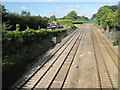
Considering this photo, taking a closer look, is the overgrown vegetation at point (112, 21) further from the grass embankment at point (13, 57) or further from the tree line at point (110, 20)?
the grass embankment at point (13, 57)

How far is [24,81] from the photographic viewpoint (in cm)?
1067

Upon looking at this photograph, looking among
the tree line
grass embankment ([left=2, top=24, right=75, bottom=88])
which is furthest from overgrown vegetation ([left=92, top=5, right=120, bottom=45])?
grass embankment ([left=2, top=24, right=75, bottom=88])

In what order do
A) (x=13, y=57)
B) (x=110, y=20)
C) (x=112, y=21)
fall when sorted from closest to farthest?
(x=13, y=57)
(x=112, y=21)
(x=110, y=20)

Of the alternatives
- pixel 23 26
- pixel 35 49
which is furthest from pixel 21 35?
pixel 23 26

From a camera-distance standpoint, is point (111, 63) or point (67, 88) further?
point (111, 63)

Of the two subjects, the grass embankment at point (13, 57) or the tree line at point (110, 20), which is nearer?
the grass embankment at point (13, 57)

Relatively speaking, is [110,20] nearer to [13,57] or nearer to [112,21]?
[112,21]

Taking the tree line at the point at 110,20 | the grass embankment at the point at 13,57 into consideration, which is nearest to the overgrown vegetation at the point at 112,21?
the tree line at the point at 110,20

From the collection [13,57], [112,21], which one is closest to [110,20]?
[112,21]

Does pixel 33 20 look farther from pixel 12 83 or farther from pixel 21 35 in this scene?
pixel 12 83

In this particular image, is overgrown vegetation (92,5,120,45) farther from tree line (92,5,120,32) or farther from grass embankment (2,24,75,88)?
grass embankment (2,24,75,88)

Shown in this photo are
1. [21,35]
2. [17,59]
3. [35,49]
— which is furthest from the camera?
[35,49]

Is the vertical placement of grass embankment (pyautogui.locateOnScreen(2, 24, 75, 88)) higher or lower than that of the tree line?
lower

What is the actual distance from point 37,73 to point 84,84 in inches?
168
